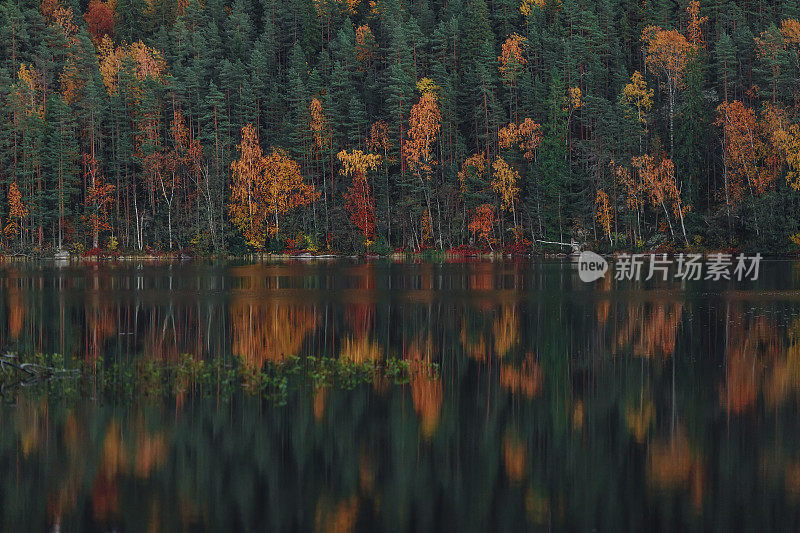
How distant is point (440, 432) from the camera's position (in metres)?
15.5

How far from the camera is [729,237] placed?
71.7 meters

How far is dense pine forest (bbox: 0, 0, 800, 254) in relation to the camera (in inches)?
3014

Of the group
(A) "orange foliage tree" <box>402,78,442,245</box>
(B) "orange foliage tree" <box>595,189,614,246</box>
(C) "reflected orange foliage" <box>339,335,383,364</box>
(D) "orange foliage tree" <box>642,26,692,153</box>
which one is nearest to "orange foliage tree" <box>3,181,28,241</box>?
(A) "orange foliage tree" <box>402,78,442,245</box>

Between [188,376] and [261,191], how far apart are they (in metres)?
68.0

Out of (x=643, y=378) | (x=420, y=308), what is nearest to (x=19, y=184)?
(x=420, y=308)

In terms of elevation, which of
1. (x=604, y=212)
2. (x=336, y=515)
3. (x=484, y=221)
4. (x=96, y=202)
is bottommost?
(x=336, y=515)

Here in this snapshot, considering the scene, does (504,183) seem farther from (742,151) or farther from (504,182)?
(742,151)

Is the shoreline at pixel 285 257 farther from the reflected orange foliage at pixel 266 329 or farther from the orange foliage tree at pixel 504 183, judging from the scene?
the reflected orange foliage at pixel 266 329

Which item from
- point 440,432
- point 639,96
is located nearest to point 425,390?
point 440,432

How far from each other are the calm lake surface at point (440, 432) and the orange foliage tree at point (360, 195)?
53974 mm

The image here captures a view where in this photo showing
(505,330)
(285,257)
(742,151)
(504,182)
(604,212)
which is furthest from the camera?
(285,257)

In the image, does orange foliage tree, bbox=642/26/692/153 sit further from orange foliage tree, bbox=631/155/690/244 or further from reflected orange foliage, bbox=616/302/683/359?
reflected orange foliage, bbox=616/302/683/359

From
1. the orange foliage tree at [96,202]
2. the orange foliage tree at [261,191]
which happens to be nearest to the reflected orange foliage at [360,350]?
the orange foliage tree at [261,191]

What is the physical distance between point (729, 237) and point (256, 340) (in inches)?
2131
